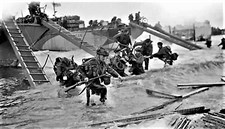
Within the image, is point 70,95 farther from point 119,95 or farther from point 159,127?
Answer: point 159,127

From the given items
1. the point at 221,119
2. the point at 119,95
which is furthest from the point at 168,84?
the point at 221,119

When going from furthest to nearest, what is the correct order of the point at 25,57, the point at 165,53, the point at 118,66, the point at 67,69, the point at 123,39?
1. the point at 123,39
2. the point at 165,53
3. the point at 25,57
4. the point at 118,66
5. the point at 67,69

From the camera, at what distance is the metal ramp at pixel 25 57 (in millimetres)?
9633

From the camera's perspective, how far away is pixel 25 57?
36.0 ft

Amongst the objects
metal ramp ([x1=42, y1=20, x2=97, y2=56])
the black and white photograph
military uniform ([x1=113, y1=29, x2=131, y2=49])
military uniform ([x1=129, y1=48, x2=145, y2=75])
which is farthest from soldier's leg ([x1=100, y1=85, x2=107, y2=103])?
metal ramp ([x1=42, y1=20, x2=97, y2=56])

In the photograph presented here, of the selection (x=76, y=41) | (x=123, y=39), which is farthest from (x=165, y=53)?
(x=76, y=41)

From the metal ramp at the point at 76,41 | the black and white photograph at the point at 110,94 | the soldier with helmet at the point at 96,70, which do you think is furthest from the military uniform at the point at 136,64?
the soldier with helmet at the point at 96,70

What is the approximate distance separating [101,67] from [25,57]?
20.0 feet

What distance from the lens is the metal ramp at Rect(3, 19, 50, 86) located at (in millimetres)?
9633

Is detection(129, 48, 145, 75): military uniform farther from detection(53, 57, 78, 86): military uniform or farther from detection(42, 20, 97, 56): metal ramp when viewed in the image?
detection(42, 20, 97, 56): metal ramp

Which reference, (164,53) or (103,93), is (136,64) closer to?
(164,53)

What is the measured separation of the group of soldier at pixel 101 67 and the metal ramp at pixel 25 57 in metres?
1.11

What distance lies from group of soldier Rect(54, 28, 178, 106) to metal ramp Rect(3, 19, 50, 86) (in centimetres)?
111

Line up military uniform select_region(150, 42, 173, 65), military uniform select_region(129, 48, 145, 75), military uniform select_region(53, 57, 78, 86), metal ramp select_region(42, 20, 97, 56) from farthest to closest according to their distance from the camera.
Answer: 1. metal ramp select_region(42, 20, 97, 56)
2. military uniform select_region(150, 42, 173, 65)
3. military uniform select_region(129, 48, 145, 75)
4. military uniform select_region(53, 57, 78, 86)
